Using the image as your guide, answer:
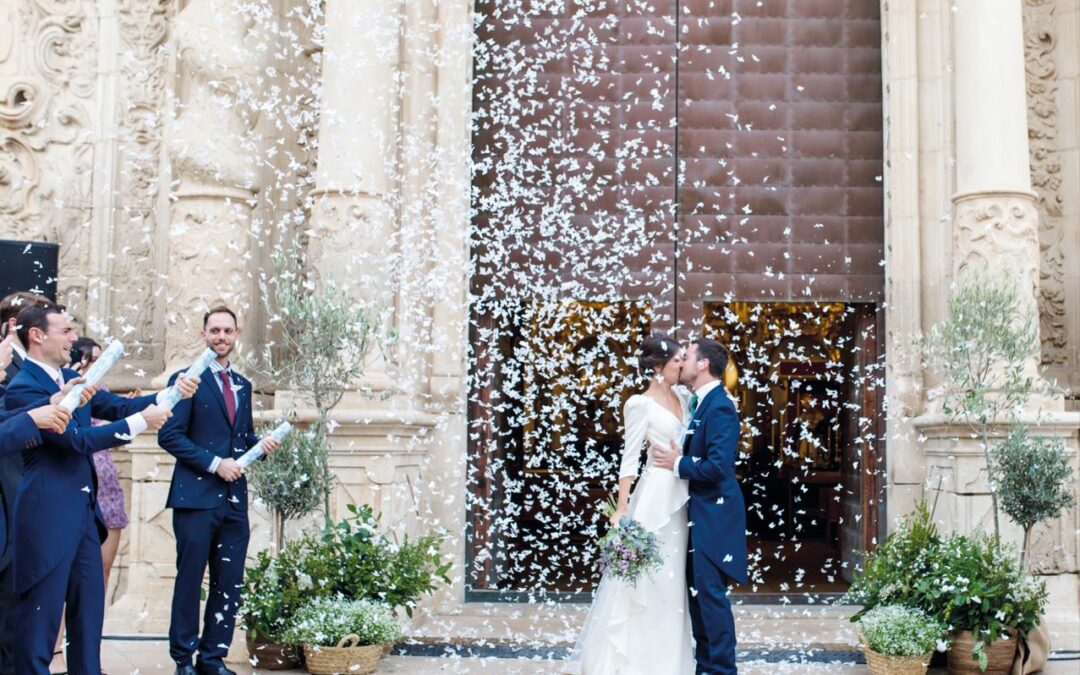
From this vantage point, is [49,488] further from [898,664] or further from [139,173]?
[139,173]

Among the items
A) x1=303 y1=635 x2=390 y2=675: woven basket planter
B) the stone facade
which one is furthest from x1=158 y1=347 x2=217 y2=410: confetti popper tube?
the stone facade

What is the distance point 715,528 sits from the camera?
6.13 m

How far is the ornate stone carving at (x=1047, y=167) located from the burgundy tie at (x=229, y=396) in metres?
6.15

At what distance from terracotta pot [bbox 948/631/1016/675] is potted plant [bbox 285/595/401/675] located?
321 centimetres

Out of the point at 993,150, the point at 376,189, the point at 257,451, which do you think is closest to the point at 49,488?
the point at 257,451

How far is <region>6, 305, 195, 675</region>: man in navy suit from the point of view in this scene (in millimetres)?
5316

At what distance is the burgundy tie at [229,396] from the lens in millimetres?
6602

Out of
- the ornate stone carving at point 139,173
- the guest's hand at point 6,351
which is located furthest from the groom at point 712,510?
the ornate stone carving at point 139,173

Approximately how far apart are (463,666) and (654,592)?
1452mm

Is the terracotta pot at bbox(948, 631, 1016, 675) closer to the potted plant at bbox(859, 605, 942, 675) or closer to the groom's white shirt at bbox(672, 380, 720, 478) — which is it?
the potted plant at bbox(859, 605, 942, 675)

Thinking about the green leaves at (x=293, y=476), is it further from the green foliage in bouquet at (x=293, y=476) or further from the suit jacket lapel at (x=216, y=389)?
the suit jacket lapel at (x=216, y=389)

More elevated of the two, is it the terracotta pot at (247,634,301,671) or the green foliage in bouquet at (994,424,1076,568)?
the green foliage in bouquet at (994,424,1076,568)

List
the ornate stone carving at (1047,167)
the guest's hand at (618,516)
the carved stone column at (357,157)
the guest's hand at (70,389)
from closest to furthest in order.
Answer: the guest's hand at (70,389) → the guest's hand at (618,516) → the carved stone column at (357,157) → the ornate stone carving at (1047,167)

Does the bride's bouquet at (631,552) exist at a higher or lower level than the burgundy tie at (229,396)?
lower
